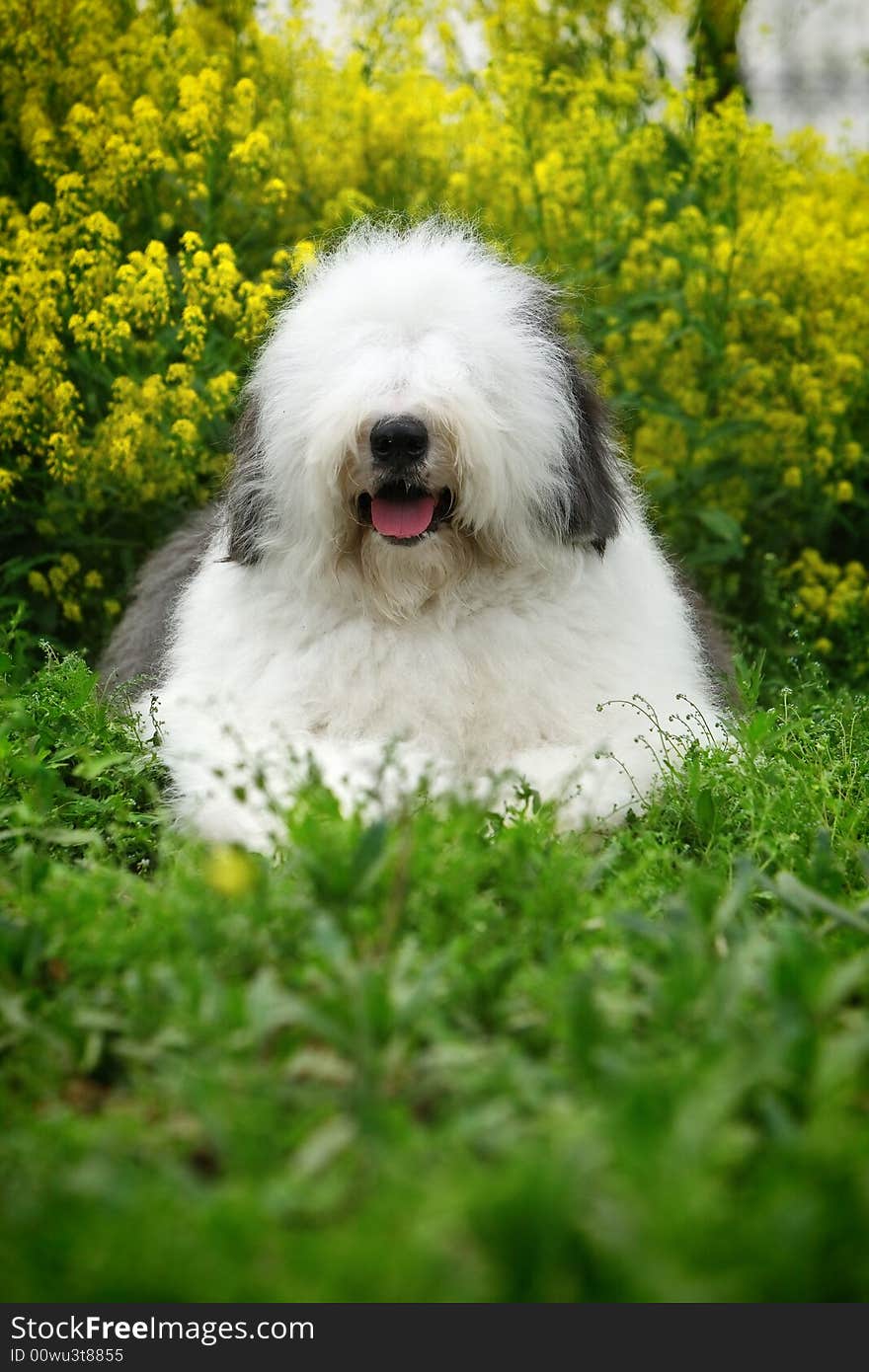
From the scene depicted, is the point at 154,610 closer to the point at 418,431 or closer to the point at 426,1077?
the point at 418,431

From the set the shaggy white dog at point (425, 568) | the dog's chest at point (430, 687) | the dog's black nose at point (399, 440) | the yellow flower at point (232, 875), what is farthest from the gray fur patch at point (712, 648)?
the yellow flower at point (232, 875)

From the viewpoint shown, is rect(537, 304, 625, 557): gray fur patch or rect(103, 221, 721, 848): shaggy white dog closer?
rect(103, 221, 721, 848): shaggy white dog

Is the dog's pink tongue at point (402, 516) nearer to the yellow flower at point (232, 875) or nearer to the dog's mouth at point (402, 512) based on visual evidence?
the dog's mouth at point (402, 512)

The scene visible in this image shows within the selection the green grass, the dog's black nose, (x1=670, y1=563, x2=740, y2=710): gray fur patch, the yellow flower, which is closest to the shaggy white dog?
the dog's black nose

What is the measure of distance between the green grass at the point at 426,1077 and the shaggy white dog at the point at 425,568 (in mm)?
687

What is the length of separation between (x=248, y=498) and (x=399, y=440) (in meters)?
0.52

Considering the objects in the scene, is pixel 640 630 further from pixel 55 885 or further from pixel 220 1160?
pixel 220 1160

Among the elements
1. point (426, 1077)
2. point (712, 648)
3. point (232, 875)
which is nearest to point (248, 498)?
point (712, 648)

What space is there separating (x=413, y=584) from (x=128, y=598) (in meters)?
2.09

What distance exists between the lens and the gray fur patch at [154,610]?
407cm

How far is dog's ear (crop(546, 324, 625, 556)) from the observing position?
331 centimetres

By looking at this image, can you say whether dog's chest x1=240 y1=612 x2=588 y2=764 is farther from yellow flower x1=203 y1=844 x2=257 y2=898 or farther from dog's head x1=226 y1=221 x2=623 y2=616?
yellow flower x1=203 y1=844 x2=257 y2=898

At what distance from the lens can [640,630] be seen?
3.56 metres

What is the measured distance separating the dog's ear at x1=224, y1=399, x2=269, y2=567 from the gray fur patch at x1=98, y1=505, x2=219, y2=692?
44 centimetres
